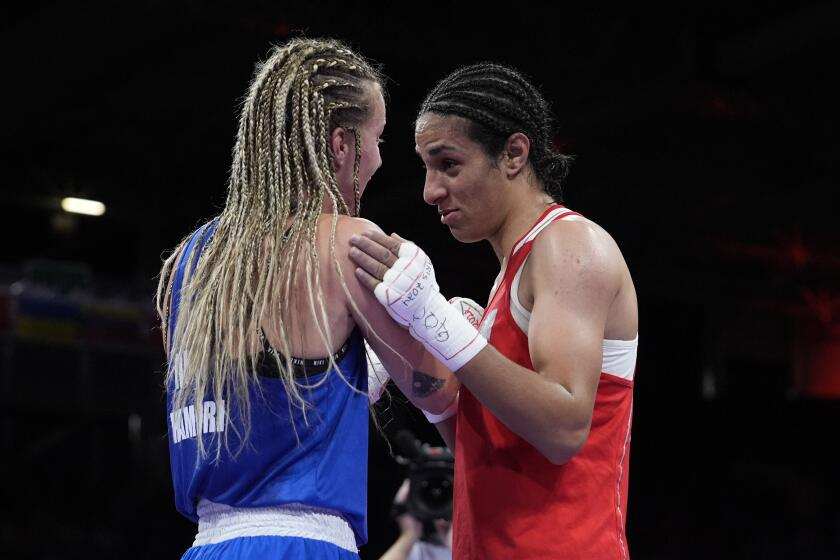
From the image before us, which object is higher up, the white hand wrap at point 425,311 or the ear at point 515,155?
the ear at point 515,155

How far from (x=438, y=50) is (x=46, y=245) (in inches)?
244

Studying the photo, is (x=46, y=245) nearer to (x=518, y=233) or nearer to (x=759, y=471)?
(x=759, y=471)

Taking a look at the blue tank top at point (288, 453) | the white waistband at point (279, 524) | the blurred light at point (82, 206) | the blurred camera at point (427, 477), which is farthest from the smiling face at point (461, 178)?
the blurred light at point (82, 206)

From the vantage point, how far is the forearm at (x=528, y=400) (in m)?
1.95

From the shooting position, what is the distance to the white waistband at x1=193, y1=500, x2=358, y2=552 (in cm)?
185

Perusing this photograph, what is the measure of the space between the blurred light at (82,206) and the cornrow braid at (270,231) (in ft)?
32.5

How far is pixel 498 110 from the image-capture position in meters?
2.36

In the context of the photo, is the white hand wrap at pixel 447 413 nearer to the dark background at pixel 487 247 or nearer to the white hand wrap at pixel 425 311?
the white hand wrap at pixel 425 311

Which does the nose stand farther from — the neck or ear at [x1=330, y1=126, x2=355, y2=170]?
ear at [x1=330, y1=126, x2=355, y2=170]

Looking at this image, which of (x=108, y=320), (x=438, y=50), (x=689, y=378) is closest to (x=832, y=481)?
(x=689, y=378)

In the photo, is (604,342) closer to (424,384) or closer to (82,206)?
(424,384)

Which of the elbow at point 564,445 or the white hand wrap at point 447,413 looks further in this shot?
the white hand wrap at point 447,413

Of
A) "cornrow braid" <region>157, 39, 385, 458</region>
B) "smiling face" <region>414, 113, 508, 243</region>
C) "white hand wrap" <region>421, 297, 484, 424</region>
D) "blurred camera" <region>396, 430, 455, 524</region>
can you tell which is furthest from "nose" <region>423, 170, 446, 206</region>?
"blurred camera" <region>396, 430, 455, 524</region>

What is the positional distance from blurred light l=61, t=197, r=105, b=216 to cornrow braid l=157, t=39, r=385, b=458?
9912 mm
